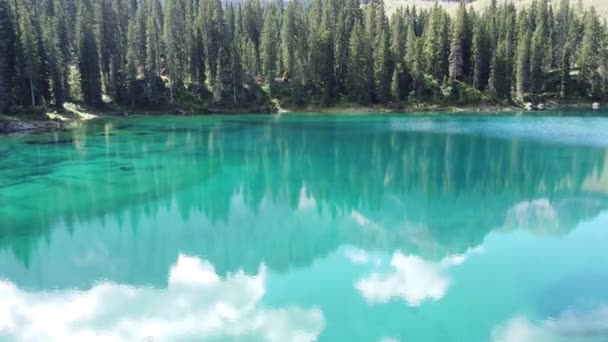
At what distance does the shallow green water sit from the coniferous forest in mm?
46172

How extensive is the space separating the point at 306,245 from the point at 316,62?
75541 mm

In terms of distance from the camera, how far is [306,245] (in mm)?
21625

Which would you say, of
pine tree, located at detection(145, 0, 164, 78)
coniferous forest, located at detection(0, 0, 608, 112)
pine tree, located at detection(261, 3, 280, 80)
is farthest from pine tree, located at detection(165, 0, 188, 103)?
pine tree, located at detection(261, 3, 280, 80)

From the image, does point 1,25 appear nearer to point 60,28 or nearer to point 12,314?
point 60,28

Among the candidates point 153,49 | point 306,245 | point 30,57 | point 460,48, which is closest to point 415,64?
point 460,48

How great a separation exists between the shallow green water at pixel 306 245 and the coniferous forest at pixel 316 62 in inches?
1818

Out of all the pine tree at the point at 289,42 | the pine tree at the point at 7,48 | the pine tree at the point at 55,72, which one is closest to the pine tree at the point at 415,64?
the pine tree at the point at 289,42

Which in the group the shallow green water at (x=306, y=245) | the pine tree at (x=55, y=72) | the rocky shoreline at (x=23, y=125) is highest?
the pine tree at (x=55, y=72)

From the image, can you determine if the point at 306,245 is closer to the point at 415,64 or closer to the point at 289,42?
the point at 415,64

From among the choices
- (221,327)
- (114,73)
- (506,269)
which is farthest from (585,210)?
(114,73)

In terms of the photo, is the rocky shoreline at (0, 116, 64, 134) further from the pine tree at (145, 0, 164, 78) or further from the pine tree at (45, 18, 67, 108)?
the pine tree at (145, 0, 164, 78)

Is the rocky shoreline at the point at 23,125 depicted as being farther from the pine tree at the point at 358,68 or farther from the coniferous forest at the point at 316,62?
the pine tree at the point at 358,68

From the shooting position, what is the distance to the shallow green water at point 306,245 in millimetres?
14969

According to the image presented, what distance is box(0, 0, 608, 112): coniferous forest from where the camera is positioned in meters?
89.2
